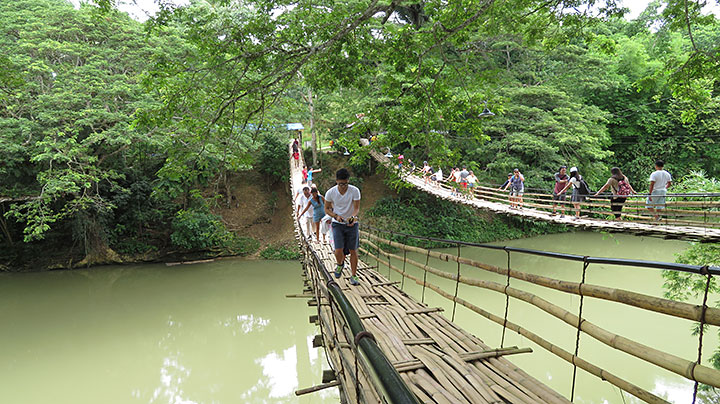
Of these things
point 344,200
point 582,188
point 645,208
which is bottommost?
point 344,200

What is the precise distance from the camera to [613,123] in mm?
13086

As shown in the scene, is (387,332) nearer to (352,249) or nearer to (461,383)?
(461,383)

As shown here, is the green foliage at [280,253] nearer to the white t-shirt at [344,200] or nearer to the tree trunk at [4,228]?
the tree trunk at [4,228]

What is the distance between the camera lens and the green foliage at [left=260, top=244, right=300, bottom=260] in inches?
441

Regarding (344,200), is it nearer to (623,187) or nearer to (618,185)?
(618,185)

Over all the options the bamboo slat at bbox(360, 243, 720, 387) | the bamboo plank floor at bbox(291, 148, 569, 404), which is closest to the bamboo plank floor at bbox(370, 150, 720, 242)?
the bamboo plank floor at bbox(291, 148, 569, 404)

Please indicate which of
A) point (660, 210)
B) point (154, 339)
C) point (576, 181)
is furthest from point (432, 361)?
point (154, 339)

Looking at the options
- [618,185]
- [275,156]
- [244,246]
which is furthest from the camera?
[275,156]

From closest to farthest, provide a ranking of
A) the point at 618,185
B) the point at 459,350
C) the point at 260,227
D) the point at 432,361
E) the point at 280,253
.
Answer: the point at 432,361
the point at 459,350
the point at 618,185
the point at 280,253
the point at 260,227

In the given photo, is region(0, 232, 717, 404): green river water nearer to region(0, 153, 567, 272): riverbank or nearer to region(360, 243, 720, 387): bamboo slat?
region(0, 153, 567, 272): riverbank

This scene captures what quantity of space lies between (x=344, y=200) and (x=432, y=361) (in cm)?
144

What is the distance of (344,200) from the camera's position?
2.96 meters

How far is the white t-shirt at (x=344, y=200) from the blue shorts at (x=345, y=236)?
0.11 m

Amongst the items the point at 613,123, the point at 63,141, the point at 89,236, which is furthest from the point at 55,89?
the point at 613,123
